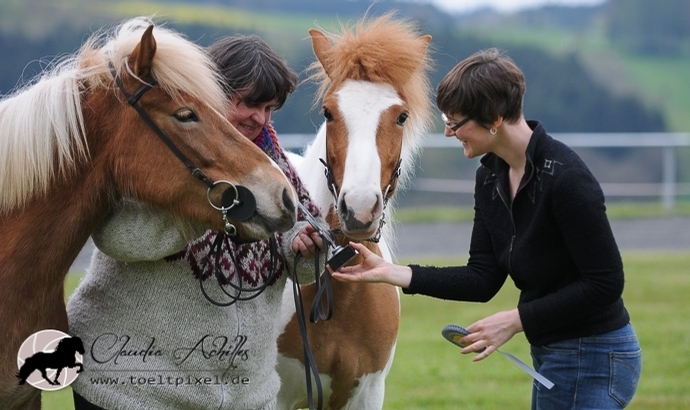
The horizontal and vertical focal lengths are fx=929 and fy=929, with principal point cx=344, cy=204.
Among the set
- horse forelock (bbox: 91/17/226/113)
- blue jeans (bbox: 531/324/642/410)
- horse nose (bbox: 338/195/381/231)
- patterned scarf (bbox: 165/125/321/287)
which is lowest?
blue jeans (bbox: 531/324/642/410)

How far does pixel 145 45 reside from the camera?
2.65 meters

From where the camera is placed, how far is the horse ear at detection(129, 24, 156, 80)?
2637 mm

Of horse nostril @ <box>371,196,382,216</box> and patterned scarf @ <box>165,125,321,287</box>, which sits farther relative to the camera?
horse nostril @ <box>371,196,382,216</box>

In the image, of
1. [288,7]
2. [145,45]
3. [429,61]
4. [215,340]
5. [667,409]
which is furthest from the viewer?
[288,7]

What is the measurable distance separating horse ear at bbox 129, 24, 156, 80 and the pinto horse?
33.8 inches

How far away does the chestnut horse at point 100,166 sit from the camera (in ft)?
8.71

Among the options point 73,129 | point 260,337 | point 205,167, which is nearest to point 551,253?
point 260,337

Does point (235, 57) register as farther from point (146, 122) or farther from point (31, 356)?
point (31, 356)

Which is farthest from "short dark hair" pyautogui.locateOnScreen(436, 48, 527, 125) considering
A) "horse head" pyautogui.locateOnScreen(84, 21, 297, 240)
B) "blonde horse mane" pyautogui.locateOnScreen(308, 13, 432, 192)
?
"horse head" pyautogui.locateOnScreen(84, 21, 297, 240)

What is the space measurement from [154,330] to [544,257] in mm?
1296

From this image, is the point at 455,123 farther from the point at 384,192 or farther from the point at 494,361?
the point at 494,361

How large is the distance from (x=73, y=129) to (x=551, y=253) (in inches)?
62.2

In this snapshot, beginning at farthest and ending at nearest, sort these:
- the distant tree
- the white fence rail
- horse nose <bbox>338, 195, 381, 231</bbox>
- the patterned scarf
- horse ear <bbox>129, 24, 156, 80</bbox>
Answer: the distant tree
the white fence rail
horse nose <bbox>338, 195, 381, 231</bbox>
the patterned scarf
horse ear <bbox>129, 24, 156, 80</bbox>

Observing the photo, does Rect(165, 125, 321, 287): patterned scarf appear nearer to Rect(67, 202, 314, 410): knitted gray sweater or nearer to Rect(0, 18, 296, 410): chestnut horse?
Rect(67, 202, 314, 410): knitted gray sweater
